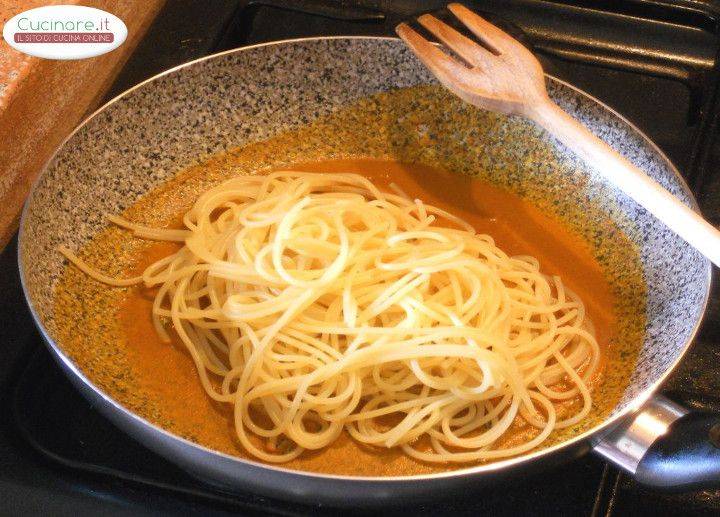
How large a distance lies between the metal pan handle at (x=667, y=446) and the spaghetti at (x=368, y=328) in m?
0.12

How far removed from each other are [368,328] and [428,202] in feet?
1.16

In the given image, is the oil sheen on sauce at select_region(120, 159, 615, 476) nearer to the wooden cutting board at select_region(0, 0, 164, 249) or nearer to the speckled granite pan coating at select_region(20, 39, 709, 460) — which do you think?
the speckled granite pan coating at select_region(20, 39, 709, 460)

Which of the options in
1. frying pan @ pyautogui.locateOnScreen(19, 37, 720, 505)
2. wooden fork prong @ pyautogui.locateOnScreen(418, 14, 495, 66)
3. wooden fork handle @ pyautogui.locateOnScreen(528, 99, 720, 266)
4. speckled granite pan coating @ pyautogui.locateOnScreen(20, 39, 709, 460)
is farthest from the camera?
wooden fork prong @ pyautogui.locateOnScreen(418, 14, 495, 66)

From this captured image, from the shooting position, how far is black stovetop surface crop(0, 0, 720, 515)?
3.15 feet

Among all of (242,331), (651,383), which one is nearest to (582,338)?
(651,383)

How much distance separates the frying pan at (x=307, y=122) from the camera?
0.81m

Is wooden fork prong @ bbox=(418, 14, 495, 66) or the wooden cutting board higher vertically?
wooden fork prong @ bbox=(418, 14, 495, 66)

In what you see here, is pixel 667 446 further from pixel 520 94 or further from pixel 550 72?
pixel 550 72

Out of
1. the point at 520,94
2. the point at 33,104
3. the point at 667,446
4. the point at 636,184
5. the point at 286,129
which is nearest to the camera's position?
the point at 667,446

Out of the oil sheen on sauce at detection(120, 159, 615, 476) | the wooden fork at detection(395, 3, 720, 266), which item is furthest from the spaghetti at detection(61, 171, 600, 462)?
the wooden fork at detection(395, 3, 720, 266)

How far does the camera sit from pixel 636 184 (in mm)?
993

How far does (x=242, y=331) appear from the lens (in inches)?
41.2

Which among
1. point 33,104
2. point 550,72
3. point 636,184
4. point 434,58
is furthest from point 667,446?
point 33,104

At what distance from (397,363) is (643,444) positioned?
310mm
